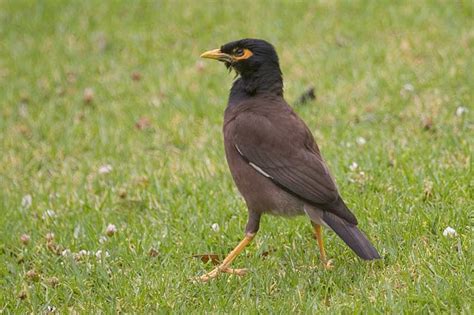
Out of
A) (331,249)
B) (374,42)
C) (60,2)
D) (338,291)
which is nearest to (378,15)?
(374,42)

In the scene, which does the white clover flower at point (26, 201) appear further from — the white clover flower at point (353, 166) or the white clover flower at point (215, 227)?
the white clover flower at point (353, 166)

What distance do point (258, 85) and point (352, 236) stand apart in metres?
1.36

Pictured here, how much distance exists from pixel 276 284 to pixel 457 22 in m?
6.08

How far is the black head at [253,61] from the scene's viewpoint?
572 centimetres

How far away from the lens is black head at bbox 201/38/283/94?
572 centimetres

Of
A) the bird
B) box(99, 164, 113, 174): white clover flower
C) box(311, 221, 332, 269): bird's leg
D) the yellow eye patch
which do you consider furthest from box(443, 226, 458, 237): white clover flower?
box(99, 164, 113, 174): white clover flower

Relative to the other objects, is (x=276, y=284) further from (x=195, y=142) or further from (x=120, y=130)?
(x=120, y=130)

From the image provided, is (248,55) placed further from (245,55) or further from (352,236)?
(352,236)

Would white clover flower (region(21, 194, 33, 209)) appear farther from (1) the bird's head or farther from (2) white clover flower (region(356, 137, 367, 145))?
(2) white clover flower (region(356, 137, 367, 145))

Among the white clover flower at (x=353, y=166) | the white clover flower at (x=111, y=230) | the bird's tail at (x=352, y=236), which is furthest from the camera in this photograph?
the white clover flower at (x=353, y=166)

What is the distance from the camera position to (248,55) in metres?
5.72

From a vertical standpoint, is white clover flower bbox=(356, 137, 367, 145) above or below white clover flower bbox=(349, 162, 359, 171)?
below

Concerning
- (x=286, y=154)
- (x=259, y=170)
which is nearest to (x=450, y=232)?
(x=286, y=154)

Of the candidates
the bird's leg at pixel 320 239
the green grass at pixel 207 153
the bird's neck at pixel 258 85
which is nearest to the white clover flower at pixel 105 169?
the green grass at pixel 207 153
